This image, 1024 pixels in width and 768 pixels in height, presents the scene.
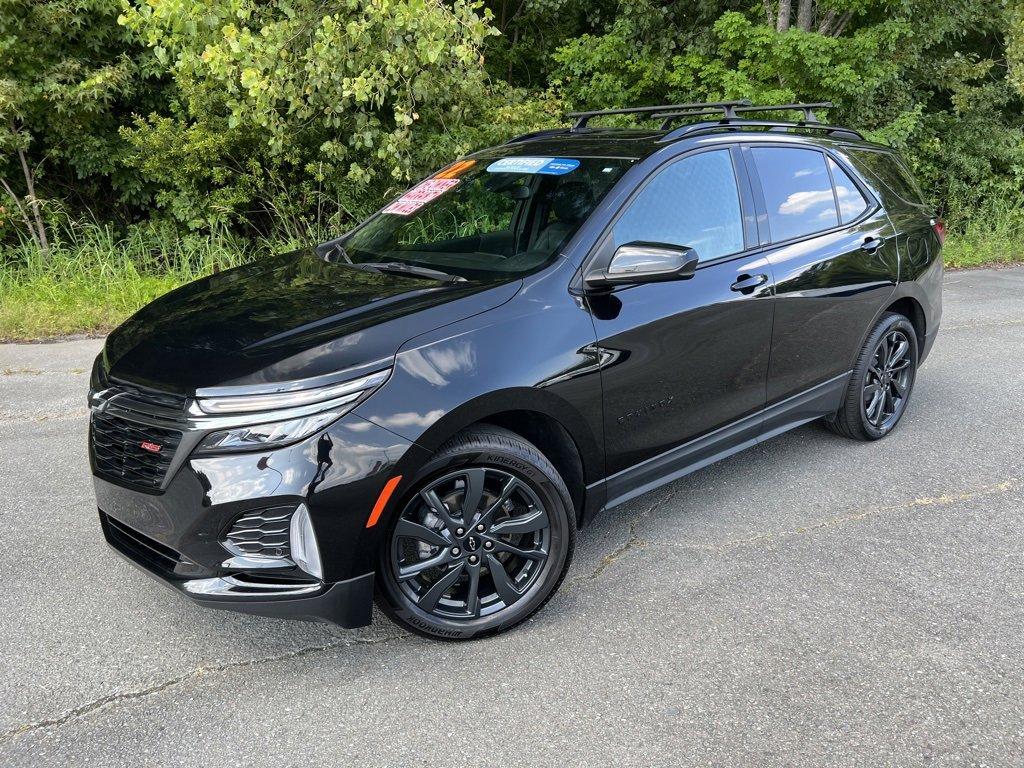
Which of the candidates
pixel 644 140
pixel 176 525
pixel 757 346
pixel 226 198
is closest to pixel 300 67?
pixel 226 198

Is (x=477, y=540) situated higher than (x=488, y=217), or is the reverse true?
(x=488, y=217)

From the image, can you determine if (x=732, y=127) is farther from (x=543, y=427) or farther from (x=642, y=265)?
(x=543, y=427)

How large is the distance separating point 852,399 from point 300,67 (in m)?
5.87

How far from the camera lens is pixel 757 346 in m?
3.87

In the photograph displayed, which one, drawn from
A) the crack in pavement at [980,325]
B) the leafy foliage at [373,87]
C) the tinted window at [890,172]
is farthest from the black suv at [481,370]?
the leafy foliage at [373,87]

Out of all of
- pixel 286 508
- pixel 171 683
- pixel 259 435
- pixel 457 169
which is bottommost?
pixel 171 683

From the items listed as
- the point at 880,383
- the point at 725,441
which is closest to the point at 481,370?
the point at 725,441

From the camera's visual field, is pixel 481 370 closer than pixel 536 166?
Yes

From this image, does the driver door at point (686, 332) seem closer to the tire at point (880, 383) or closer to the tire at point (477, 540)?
the tire at point (477, 540)

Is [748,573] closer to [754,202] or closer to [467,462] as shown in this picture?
[467,462]

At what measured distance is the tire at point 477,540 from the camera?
2836 millimetres

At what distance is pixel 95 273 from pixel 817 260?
7.23m

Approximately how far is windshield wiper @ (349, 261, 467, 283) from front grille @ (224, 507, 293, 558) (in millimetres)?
1147

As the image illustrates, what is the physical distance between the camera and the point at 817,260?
4.20m
